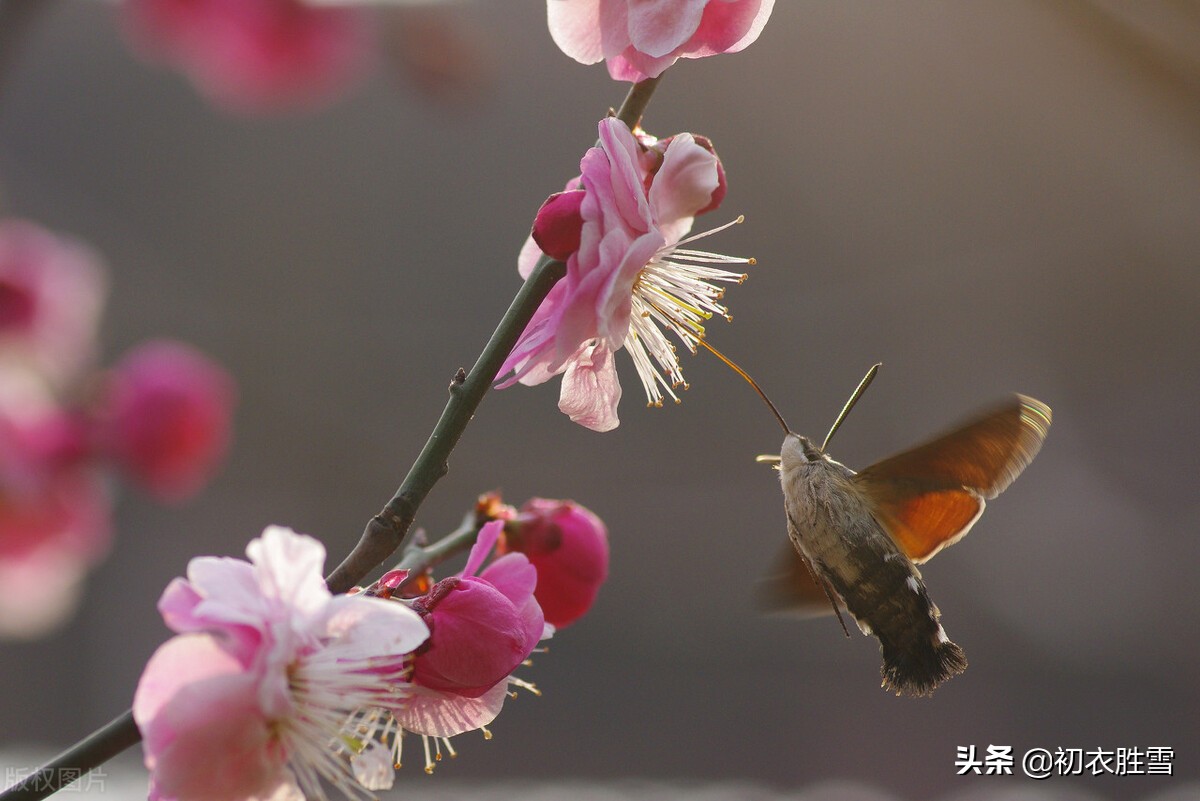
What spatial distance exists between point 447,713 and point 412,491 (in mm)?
137

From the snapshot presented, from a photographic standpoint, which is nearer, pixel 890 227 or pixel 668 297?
pixel 668 297

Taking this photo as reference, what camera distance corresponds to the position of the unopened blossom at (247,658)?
0.46 metres

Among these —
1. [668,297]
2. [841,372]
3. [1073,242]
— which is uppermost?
[1073,242]

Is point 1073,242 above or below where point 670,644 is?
above

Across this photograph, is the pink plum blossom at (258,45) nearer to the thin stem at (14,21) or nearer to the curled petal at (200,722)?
the thin stem at (14,21)

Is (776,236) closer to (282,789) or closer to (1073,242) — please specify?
(1073,242)

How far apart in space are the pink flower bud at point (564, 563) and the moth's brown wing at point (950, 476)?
0.65 ft

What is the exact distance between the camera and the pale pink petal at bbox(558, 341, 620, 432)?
2.14 feet

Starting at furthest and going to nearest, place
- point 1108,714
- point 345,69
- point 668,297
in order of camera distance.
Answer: point 1108,714
point 345,69
point 668,297

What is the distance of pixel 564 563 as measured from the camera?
672 millimetres

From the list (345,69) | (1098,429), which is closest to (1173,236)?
(1098,429)

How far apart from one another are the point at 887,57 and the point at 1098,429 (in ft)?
→ 5.82

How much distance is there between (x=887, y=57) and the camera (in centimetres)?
454

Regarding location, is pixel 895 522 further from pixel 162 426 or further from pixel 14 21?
pixel 162 426
